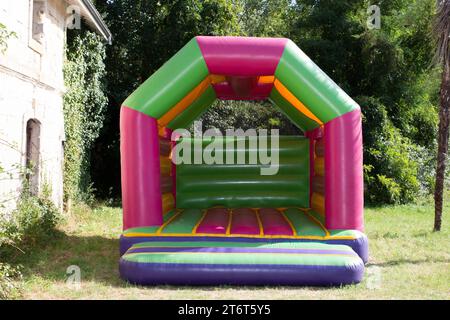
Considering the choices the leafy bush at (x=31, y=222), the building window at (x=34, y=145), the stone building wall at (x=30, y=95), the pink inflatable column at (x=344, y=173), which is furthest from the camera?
the building window at (x=34, y=145)

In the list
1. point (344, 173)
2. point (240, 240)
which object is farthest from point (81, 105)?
point (344, 173)

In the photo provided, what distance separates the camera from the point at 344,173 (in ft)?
15.5

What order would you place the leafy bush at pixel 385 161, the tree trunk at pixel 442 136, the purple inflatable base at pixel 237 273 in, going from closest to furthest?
1. the purple inflatable base at pixel 237 273
2. the tree trunk at pixel 442 136
3. the leafy bush at pixel 385 161

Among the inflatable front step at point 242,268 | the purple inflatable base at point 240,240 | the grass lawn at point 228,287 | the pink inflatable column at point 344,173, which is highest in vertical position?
the pink inflatable column at point 344,173

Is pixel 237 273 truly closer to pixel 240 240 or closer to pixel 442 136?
pixel 240 240

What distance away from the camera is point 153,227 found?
4785 mm

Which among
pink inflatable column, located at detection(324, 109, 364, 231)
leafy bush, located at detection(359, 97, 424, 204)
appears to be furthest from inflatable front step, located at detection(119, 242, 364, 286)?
leafy bush, located at detection(359, 97, 424, 204)

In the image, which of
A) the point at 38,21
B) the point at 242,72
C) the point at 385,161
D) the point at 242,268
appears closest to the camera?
the point at 242,268

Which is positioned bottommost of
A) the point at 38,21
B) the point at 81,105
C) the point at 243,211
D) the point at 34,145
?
the point at 243,211

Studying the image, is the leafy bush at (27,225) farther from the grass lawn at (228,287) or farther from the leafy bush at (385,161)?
the leafy bush at (385,161)

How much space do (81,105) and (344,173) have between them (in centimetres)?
540

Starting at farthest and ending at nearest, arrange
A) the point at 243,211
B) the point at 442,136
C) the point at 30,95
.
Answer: the point at 442,136
the point at 243,211
the point at 30,95

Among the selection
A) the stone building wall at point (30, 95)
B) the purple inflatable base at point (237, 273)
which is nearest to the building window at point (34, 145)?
the stone building wall at point (30, 95)

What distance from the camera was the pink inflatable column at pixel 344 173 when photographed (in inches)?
186
